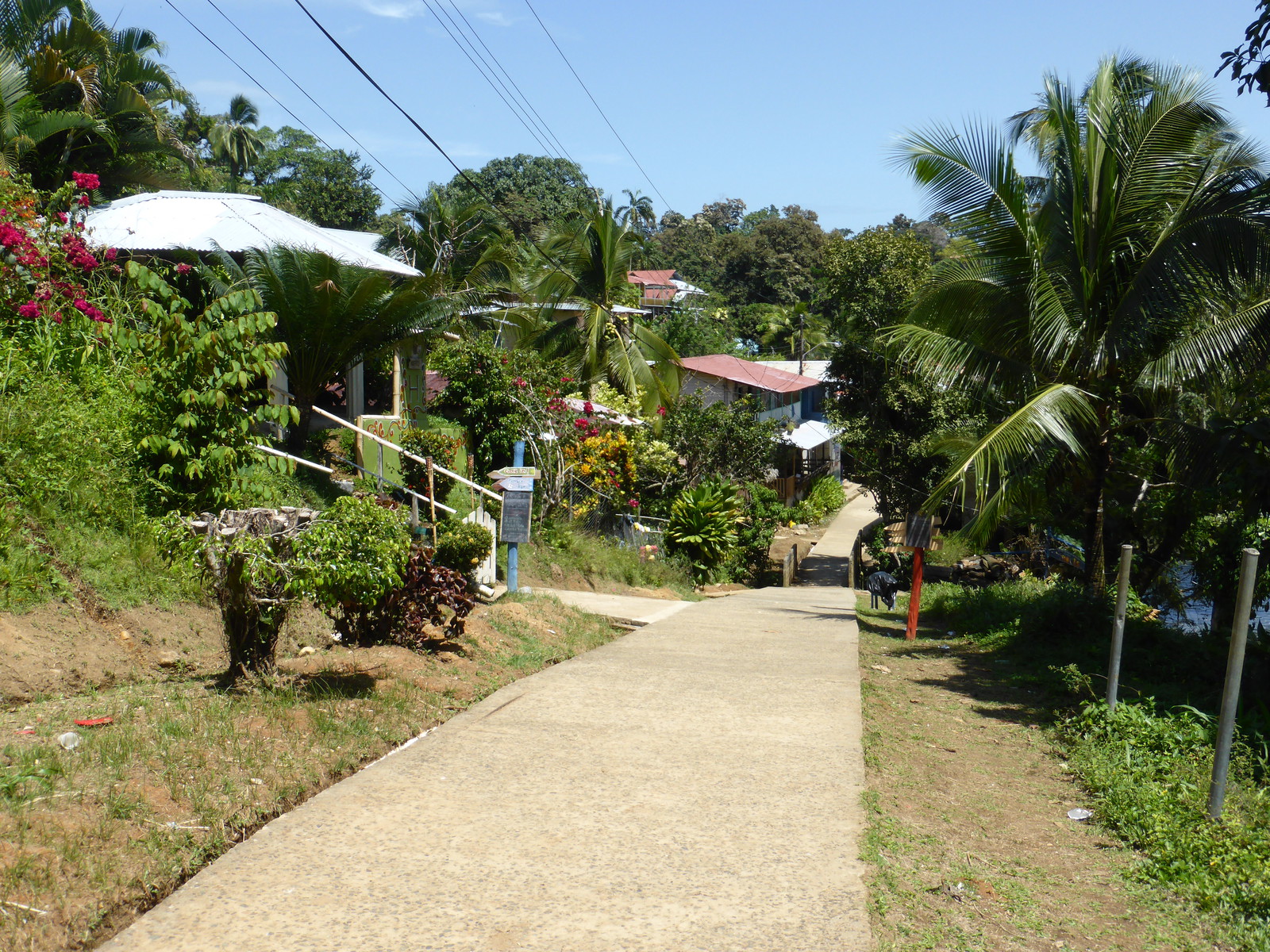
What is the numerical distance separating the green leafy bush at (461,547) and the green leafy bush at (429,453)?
433 centimetres

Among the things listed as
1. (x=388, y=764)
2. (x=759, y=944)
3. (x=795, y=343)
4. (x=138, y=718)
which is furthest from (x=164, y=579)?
(x=795, y=343)

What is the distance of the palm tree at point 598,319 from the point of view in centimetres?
2588

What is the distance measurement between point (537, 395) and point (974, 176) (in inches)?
298

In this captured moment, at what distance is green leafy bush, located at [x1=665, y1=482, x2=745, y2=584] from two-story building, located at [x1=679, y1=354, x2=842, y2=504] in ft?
42.2

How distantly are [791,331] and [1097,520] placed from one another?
4937 centimetres

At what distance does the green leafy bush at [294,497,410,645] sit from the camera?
218 inches

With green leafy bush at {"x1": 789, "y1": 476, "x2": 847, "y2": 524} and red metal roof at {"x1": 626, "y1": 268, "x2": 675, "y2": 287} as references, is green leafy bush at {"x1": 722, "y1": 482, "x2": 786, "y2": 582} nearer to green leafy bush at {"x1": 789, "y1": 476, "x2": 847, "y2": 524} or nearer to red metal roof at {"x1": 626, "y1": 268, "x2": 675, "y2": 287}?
green leafy bush at {"x1": 789, "y1": 476, "x2": 847, "y2": 524}

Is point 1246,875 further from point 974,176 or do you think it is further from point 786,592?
point 786,592

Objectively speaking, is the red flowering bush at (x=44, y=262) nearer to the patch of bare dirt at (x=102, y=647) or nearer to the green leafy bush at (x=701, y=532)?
the patch of bare dirt at (x=102, y=647)

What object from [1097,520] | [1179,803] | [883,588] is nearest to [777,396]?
[883,588]

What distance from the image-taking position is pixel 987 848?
16.9 ft

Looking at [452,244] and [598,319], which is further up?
[452,244]

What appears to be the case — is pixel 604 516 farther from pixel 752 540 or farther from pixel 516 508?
pixel 516 508

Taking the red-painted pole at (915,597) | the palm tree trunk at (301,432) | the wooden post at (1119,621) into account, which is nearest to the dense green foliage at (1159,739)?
the wooden post at (1119,621)
